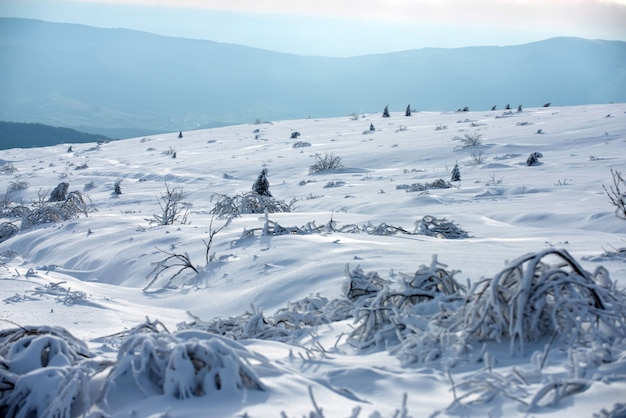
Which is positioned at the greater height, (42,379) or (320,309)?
(42,379)

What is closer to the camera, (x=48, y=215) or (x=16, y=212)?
(x=48, y=215)

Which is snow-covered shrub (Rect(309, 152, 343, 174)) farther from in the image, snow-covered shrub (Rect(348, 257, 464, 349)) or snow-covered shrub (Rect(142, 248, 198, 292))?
snow-covered shrub (Rect(348, 257, 464, 349))

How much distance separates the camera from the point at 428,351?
86.6 inches

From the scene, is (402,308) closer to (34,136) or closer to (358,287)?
(358,287)

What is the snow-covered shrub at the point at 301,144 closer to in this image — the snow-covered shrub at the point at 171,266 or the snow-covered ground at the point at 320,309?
the snow-covered ground at the point at 320,309

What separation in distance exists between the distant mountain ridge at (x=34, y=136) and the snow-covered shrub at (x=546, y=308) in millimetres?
62081

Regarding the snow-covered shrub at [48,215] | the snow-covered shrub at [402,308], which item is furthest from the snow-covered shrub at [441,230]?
the snow-covered shrub at [48,215]

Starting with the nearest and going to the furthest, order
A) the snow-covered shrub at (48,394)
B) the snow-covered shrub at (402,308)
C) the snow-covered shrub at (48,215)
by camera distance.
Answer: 1. the snow-covered shrub at (48,394)
2. the snow-covered shrub at (402,308)
3. the snow-covered shrub at (48,215)

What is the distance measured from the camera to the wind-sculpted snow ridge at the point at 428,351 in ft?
6.00

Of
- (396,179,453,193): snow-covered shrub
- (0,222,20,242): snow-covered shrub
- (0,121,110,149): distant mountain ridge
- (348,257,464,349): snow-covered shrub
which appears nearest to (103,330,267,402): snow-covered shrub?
(348,257,464,349): snow-covered shrub

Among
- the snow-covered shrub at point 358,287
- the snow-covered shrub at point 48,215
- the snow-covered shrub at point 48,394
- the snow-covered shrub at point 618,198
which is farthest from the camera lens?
the snow-covered shrub at point 48,215

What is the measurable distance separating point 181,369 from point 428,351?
35.7 inches

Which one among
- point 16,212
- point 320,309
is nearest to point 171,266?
point 320,309

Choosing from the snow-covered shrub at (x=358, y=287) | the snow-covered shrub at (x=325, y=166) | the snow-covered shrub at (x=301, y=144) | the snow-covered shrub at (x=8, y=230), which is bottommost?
the snow-covered shrub at (x=8, y=230)
